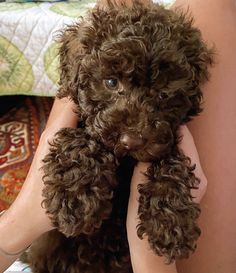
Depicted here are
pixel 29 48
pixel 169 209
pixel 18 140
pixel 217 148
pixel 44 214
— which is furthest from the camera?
pixel 18 140

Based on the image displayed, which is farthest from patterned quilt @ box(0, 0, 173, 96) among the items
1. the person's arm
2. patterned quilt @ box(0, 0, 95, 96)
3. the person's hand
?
the person's hand

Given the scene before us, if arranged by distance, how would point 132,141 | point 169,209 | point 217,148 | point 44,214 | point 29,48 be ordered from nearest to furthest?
point 132,141 → point 169,209 → point 44,214 → point 217,148 → point 29,48

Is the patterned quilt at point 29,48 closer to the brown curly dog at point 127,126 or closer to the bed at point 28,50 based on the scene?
the bed at point 28,50

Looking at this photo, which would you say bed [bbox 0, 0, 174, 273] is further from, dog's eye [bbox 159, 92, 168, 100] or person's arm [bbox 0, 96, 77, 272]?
dog's eye [bbox 159, 92, 168, 100]

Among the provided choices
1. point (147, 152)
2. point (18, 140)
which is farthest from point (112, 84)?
point (18, 140)

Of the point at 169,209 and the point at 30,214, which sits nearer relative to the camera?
the point at 169,209

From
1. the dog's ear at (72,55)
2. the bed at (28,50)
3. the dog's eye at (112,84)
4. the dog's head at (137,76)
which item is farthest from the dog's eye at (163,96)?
the bed at (28,50)

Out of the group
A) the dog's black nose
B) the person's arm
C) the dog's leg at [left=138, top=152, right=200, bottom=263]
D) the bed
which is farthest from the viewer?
the bed

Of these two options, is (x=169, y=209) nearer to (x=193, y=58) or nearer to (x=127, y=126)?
Answer: (x=127, y=126)
